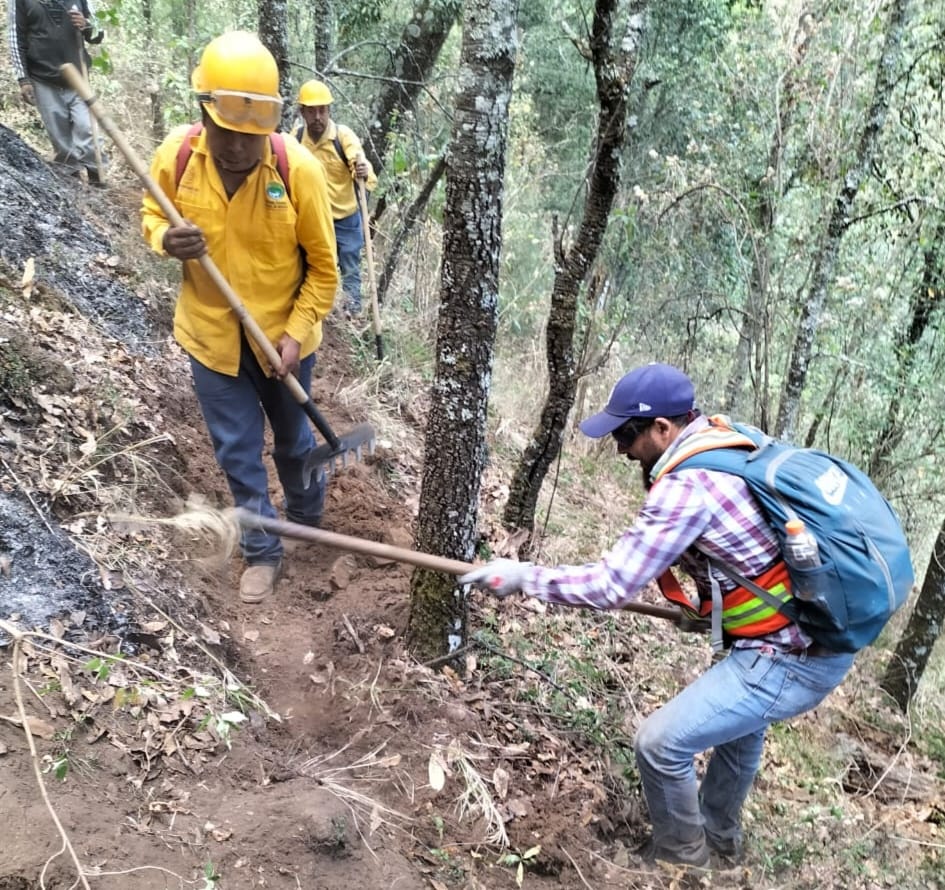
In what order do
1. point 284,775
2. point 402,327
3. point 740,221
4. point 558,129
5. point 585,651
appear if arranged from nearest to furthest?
1. point 284,775
2. point 585,651
3. point 402,327
4. point 740,221
5. point 558,129

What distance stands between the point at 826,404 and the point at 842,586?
741 cm

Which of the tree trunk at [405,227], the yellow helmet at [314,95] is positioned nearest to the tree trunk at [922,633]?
the tree trunk at [405,227]

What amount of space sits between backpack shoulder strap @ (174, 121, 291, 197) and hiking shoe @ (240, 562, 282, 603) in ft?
6.73

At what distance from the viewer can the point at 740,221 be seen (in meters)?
8.80

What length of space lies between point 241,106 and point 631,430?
2.11m

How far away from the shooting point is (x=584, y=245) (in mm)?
4805

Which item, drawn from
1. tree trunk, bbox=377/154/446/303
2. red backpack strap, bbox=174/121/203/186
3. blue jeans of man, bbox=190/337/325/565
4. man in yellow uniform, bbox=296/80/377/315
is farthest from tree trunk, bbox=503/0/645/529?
tree trunk, bbox=377/154/446/303

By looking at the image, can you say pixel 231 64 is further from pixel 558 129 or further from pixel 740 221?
pixel 558 129

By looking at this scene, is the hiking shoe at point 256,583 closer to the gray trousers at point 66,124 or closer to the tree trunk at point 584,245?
the tree trunk at point 584,245

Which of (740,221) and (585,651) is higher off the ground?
(740,221)

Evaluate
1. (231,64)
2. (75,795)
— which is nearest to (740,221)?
(231,64)

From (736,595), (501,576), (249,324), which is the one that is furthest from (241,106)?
(736,595)

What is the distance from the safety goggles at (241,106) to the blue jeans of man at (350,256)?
3893 mm

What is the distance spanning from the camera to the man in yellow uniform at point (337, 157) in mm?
6707
